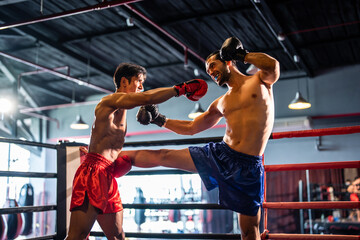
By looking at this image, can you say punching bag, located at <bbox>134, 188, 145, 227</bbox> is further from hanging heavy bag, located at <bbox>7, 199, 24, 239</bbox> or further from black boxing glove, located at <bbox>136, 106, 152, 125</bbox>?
black boxing glove, located at <bbox>136, 106, 152, 125</bbox>

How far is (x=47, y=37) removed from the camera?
7.16m

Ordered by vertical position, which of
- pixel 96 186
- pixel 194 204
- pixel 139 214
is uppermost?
pixel 96 186

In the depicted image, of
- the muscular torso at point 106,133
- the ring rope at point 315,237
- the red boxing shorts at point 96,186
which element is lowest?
the ring rope at point 315,237

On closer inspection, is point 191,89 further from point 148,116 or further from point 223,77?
point 148,116

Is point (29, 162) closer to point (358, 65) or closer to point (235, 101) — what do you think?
point (358, 65)

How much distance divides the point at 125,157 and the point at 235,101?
2.40 feet

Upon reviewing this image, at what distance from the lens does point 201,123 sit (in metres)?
2.49

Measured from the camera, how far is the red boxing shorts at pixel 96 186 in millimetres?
1980

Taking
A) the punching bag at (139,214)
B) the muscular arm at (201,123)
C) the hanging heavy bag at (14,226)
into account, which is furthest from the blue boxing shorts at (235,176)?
the punching bag at (139,214)

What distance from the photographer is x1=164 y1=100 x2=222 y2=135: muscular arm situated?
2.43 meters

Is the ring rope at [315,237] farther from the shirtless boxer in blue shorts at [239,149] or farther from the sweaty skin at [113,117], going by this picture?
the sweaty skin at [113,117]

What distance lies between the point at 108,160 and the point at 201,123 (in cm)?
69

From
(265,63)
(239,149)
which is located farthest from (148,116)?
(265,63)

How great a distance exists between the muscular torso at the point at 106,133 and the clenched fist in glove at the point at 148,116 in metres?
0.24
